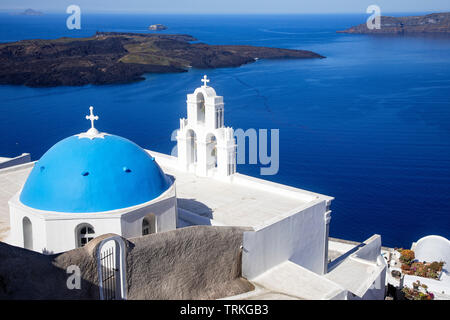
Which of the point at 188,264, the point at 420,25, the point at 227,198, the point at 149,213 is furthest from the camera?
the point at 420,25

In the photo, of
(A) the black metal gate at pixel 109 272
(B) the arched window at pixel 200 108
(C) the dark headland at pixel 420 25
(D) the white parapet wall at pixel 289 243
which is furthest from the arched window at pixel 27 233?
(C) the dark headland at pixel 420 25

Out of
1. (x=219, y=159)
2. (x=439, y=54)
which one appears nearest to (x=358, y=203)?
(x=219, y=159)

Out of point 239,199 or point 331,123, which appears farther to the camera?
point 331,123

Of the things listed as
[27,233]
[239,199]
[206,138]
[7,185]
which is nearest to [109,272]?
[27,233]

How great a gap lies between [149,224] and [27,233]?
A: 297 centimetres

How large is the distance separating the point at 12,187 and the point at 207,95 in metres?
7.47

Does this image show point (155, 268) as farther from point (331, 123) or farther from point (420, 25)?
point (420, 25)

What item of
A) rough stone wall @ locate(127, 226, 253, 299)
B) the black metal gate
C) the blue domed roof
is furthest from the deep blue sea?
the black metal gate

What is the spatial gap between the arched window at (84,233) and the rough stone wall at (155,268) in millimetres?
1909

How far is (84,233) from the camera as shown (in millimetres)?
11453

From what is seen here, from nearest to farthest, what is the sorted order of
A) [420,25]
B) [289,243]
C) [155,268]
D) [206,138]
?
[155,268]
[289,243]
[206,138]
[420,25]

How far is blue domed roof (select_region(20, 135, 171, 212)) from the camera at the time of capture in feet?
37.5

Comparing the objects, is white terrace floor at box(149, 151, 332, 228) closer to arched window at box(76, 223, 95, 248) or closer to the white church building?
the white church building

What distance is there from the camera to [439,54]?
103 m
